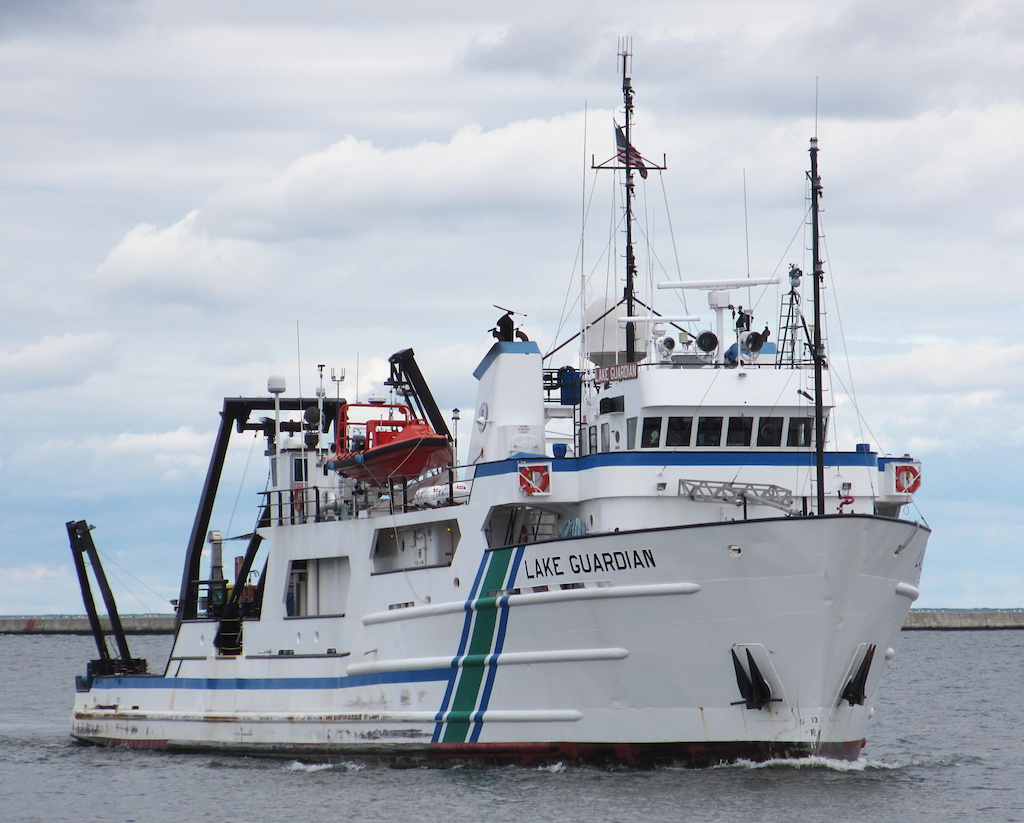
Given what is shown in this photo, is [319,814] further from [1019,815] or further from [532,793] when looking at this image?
[1019,815]

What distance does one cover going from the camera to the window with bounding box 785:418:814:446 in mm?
25562

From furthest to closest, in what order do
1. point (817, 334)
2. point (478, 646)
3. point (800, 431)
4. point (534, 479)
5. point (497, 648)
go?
1. point (800, 431)
2. point (478, 646)
3. point (534, 479)
4. point (497, 648)
5. point (817, 334)

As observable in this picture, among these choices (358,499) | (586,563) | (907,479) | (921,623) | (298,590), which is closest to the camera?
(586,563)

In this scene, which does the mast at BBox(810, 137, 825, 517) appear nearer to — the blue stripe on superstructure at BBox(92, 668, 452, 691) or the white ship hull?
the white ship hull

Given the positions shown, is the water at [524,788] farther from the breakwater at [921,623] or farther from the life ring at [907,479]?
the breakwater at [921,623]

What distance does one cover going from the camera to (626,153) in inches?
1160

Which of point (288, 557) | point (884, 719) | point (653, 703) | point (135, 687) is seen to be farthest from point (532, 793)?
point (884, 719)

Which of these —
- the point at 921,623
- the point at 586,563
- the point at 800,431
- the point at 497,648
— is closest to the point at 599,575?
the point at 586,563

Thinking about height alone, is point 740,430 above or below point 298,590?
above

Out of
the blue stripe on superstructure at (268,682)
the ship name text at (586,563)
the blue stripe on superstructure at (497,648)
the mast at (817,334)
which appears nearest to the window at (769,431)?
the mast at (817,334)

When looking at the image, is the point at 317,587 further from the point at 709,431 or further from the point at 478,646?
the point at 709,431

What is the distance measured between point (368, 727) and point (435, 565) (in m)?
3.39

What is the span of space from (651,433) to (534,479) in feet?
7.49

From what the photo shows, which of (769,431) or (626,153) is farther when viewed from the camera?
(626,153)
